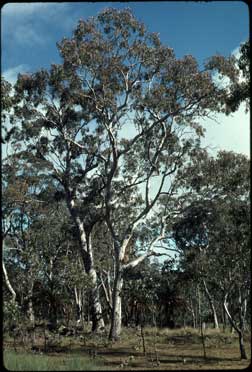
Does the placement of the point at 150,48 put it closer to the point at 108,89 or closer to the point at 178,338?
the point at 108,89

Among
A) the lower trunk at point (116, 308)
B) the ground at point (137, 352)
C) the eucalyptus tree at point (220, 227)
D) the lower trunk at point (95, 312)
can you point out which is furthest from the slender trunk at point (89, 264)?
the eucalyptus tree at point (220, 227)

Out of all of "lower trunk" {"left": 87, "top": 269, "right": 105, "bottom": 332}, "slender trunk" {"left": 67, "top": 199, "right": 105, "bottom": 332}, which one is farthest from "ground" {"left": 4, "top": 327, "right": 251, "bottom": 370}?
"slender trunk" {"left": 67, "top": 199, "right": 105, "bottom": 332}

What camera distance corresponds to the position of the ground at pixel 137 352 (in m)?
11.8

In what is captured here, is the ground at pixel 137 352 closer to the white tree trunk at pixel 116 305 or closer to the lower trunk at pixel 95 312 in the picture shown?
the white tree trunk at pixel 116 305

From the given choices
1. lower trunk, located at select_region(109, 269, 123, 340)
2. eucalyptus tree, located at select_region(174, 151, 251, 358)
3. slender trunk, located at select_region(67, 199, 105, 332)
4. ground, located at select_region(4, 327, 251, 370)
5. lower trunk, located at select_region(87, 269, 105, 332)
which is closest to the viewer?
ground, located at select_region(4, 327, 251, 370)

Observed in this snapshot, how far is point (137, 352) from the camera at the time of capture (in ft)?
51.2

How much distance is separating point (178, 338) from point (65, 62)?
11297mm

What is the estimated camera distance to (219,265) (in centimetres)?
1384

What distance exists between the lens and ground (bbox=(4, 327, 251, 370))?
11.8 metres

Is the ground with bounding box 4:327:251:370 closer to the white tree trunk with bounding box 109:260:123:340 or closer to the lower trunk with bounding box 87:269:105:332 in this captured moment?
the white tree trunk with bounding box 109:260:123:340

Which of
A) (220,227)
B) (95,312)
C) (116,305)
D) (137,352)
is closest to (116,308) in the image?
(116,305)

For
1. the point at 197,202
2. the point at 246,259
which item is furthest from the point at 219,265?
the point at 197,202

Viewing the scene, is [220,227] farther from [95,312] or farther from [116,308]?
[95,312]

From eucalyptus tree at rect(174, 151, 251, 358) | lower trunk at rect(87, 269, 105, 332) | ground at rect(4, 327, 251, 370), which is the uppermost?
eucalyptus tree at rect(174, 151, 251, 358)
